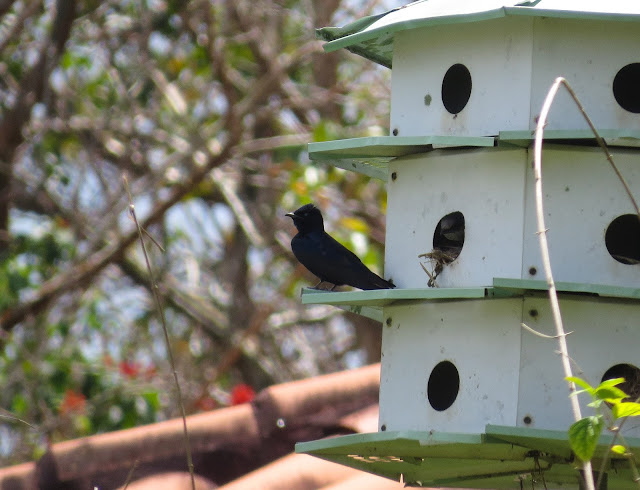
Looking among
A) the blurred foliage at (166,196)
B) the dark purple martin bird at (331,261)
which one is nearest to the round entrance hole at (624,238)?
the dark purple martin bird at (331,261)

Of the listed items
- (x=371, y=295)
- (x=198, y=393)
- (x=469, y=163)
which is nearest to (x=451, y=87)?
(x=469, y=163)

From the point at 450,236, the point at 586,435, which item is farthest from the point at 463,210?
the point at 586,435

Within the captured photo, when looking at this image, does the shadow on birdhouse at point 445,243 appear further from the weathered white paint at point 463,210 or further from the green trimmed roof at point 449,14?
the green trimmed roof at point 449,14

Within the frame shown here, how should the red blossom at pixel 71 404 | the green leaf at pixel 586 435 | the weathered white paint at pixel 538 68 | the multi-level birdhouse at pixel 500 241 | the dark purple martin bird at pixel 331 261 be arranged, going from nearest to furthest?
the green leaf at pixel 586 435 < the multi-level birdhouse at pixel 500 241 < the weathered white paint at pixel 538 68 < the dark purple martin bird at pixel 331 261 < the red blossom at pixel 71 404

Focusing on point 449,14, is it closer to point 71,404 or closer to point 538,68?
point 538,68

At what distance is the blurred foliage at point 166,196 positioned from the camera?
804cm

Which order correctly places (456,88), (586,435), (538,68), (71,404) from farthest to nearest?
(71,404)
(456,88)
(538,68)
(586,435)

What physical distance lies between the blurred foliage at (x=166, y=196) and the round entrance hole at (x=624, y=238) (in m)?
3.38

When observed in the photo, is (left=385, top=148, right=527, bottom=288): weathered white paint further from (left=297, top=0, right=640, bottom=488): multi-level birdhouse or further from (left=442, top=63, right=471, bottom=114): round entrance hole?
(left=442, top=63, right=471, bottom=114): round entrance hole

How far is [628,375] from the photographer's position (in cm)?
390

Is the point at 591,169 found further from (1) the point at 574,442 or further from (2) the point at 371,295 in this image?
(1) the point at 574,442

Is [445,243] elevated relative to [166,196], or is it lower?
lower

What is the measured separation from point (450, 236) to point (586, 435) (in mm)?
1379

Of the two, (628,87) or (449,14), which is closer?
(449,14)
